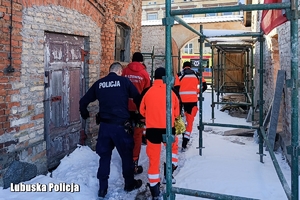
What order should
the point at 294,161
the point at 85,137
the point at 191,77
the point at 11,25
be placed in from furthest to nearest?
1. the point at 191,77
2. the point at 85,137
3. the point at 11,25
4. the point at 294,161

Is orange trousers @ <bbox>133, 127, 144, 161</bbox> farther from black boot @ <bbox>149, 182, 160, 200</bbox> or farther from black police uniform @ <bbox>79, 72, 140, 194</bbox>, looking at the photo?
black boot @ <bbox>149, 182, 160, 200</bbox>

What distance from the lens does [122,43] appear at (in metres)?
7.68

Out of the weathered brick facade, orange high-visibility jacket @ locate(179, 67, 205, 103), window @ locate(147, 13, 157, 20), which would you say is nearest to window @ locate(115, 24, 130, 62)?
the weathered brick facade

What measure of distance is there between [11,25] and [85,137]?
2.73 m

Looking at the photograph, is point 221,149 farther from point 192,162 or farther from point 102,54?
point 102,54

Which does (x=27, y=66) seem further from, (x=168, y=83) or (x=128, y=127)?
(x=168, y=83)

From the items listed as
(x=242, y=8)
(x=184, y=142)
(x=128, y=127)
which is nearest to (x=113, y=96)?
(x=128, y=127)

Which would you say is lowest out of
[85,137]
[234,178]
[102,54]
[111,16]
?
[234,178]

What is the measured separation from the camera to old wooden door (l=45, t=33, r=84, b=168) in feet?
15.6

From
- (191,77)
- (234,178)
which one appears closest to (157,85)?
(234,178)

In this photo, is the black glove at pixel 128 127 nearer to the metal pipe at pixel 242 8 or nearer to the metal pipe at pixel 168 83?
the metal pipe at pixel 168 83

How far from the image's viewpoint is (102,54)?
6.31 meters

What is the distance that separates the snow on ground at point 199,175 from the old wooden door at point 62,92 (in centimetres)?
29

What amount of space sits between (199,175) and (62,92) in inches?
111
